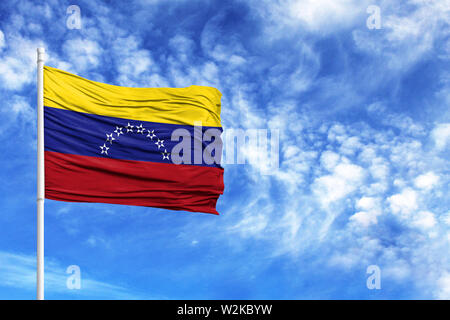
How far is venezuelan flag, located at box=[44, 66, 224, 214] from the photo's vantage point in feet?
43.2

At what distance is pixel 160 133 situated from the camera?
14.9 meters

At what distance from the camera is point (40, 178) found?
12156 millimetres

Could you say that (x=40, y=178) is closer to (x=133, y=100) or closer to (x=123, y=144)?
(x=123, y=144)

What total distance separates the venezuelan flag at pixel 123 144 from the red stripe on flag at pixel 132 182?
0.02m

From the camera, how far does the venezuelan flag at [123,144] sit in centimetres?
1317

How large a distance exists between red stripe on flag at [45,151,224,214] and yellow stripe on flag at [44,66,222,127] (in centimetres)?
136

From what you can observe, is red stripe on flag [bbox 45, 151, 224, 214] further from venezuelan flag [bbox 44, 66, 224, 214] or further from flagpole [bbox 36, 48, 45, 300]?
flagpole [bbox 36, 48, 45, 300]

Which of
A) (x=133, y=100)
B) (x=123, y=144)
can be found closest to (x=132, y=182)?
(x=123, y=144)

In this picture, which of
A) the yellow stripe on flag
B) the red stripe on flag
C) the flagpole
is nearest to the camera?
the flagpole

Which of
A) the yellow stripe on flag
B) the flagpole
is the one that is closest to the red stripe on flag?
the flagpole

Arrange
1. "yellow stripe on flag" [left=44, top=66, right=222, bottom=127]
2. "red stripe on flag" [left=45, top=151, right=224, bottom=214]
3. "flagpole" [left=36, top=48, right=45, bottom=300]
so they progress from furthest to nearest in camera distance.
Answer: "yellow stripe on flag" [left=44, top=66, right=222, bottom=127] → "red stripe on flag" [left=45, top=151, right=224, bottom=214] → "flagpole" [left=36, top=48, right=45, bottom=300]
